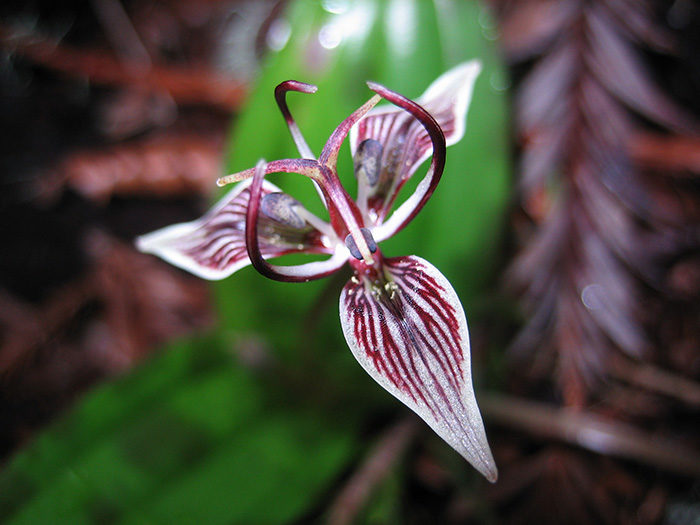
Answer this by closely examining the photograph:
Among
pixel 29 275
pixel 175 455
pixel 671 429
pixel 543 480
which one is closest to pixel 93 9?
pixel 29 275

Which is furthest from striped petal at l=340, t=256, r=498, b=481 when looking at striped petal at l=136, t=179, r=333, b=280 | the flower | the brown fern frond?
the brown fern frond

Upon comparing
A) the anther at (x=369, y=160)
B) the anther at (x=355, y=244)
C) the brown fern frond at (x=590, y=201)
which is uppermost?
the anther at (x=369, y=160)

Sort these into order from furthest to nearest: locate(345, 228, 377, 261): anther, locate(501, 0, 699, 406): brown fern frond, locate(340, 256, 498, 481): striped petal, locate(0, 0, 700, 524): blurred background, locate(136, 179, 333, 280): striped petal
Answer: locate(501, 0, 699, 406): brown fern frond → locate(0, 0, 700, 524): blurred background → locate(136, 179, 333, 280): striped petal → locate(345, 228, 377, 261): anther → locate(340, 256, 498, 481): striped petal

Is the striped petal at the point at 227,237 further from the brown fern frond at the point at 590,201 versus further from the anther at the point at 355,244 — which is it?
the brown fern frond at the point at 590,201

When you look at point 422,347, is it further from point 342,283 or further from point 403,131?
point 403,131

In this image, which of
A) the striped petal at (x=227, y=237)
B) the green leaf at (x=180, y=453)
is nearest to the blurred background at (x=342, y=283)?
the green leaf at (x=180, y=453)

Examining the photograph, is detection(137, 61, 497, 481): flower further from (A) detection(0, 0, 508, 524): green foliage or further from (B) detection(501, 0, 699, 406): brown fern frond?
(B) detection(501, 0, 699, 406): brown fern frond

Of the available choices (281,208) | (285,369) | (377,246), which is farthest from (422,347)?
(285,369)
